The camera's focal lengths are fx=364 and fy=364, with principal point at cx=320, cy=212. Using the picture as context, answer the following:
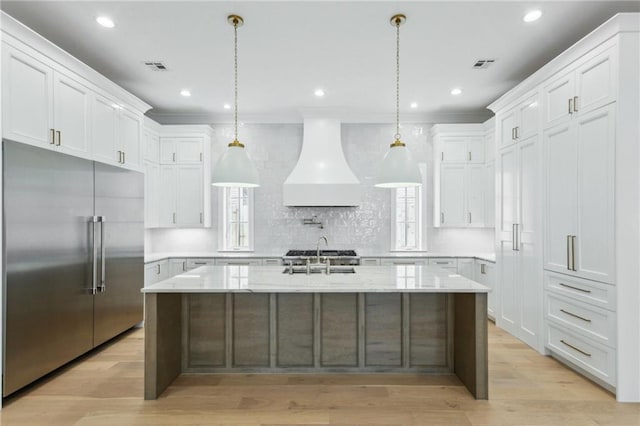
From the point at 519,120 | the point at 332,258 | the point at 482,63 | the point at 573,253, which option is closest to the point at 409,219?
the point at 332,258

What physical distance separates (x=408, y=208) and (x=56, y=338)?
4.65m

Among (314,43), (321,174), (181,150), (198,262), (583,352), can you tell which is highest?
(314,43)

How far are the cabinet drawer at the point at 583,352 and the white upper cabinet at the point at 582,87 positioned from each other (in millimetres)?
1825

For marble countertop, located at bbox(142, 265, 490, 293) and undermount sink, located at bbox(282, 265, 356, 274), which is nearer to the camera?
marble countertop, located at bbox(142, 265, 490, 293)

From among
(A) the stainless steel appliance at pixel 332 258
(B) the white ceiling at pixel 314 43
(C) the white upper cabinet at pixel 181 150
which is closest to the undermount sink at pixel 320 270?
(A) the stainless steel appliance at pixel 332 258

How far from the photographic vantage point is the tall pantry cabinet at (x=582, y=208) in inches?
101

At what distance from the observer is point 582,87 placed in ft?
9.64

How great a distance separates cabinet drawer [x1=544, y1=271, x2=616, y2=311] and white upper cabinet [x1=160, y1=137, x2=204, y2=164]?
4615 millimetres

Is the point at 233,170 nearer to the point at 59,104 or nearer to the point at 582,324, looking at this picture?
the point at 59,104

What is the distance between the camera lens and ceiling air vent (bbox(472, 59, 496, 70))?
12.1 ft

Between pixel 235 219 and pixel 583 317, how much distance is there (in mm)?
4545

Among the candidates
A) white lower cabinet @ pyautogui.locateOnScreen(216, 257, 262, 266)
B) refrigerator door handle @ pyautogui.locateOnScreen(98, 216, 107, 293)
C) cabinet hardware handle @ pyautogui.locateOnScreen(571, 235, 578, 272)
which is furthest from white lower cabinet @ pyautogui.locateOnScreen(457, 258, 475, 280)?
refrigerator door handle @ pyautogui.locateOnScreen(98, 216, 107, 293)

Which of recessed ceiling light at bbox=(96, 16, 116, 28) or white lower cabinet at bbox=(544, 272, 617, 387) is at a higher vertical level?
recessed ceiling light at bbox=(96, 16, 116, 28)

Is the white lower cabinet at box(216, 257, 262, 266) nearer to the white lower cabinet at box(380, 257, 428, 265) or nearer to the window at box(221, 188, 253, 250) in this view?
the window at box(221, 188, 253, 250)
